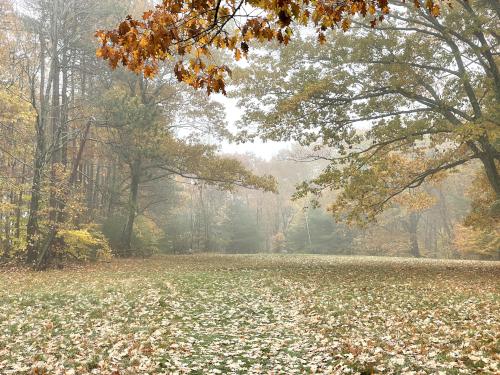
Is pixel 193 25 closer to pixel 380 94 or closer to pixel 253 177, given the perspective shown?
pixel 380 94

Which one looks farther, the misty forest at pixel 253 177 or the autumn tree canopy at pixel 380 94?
the autumn tree canopy at pixel 380 94

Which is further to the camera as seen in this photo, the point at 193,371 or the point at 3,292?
the point at 3,292

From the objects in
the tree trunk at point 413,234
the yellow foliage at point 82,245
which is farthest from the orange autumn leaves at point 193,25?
the tree trunk at point 413,234

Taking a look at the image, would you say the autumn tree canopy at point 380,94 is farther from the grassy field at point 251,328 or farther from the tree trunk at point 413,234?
the tree trunk at point 413,234

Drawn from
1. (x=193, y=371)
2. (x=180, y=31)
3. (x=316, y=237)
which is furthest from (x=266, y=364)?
(x=316, y=237)

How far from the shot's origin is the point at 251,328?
792 centimetres

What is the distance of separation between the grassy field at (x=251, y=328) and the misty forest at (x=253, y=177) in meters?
0.05

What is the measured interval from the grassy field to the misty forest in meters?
0.05

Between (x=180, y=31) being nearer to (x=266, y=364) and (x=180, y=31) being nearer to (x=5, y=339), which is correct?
(x=266, y=364)

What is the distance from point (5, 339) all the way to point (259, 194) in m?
53.0

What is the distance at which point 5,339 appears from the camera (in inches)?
274

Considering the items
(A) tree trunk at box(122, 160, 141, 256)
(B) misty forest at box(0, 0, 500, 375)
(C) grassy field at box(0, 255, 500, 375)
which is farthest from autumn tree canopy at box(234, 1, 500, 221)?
(A) tree trunk at box(122, 160, 141, 256)

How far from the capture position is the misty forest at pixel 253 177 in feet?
17.7

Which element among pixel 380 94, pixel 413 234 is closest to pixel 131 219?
pixel 380 94
